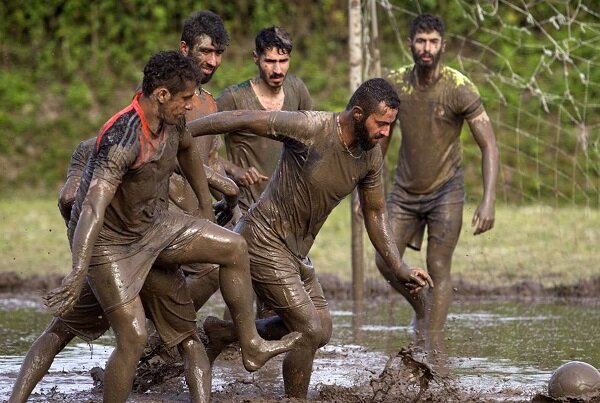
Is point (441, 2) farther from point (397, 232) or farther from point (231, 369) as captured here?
point (231, 369)

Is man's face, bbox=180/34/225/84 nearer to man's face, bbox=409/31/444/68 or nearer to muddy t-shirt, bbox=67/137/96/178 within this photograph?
muddy t-shirt, bbox=67/137/96/178

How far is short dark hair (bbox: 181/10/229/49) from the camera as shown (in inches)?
338

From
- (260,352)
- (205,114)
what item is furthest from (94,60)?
(260,352)

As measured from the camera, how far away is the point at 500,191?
14.6 m

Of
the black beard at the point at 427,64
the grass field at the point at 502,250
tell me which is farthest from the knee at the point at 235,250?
the grass field at the point at 502,250

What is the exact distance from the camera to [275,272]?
291 inches

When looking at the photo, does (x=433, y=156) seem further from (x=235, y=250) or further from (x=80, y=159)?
(x=235, y=250)

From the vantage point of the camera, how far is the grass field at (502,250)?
13070 mm

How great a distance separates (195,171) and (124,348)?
1.14m

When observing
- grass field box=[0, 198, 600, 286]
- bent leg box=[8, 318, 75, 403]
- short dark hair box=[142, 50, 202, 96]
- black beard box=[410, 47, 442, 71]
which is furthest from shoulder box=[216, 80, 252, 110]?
grass field box=[0, 198, 600, 286]

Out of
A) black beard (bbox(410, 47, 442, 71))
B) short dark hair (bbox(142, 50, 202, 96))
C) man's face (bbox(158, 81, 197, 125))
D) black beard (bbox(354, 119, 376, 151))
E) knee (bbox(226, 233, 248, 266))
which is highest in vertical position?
black beard (bbox(410, 47, 442, 71))

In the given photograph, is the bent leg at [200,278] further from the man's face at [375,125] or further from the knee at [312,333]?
the man's face at [375,125]

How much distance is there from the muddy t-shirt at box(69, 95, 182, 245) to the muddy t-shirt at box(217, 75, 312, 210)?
2.45m

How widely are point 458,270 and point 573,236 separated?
4.51 ft
